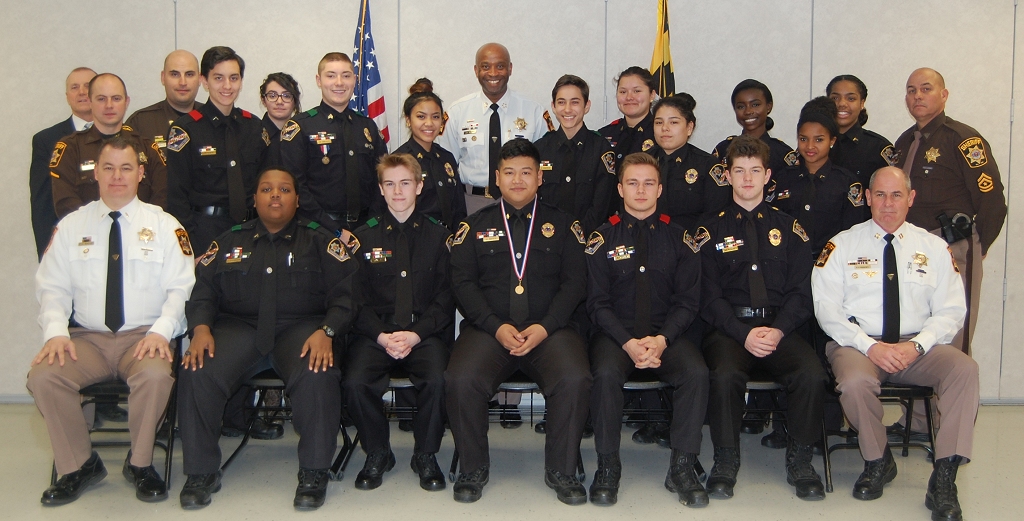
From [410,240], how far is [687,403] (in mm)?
1585

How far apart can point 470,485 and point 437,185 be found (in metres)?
1.75

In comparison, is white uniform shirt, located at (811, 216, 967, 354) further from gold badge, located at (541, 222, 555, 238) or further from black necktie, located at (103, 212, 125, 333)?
black necktie, located at (103, 212, 125, 333)

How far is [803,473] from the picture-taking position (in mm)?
3479

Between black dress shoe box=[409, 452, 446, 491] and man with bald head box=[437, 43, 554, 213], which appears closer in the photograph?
black dress shoe box=[409, 452, 446, 491]

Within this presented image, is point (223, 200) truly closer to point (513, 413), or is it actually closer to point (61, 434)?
point (61, 434)

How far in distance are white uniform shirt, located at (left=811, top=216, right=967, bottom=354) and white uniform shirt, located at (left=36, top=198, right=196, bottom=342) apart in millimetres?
3135

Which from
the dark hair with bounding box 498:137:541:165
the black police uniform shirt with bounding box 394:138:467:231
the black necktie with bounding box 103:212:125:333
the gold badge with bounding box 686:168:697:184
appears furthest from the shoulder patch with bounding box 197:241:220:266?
the gold badge with bounding box 686:168:697:184

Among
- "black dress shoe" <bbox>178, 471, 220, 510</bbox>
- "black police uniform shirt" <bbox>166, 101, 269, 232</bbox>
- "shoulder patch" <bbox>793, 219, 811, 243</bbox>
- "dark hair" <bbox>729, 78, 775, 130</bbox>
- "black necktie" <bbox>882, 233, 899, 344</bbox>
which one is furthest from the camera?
"dark hair" <bbox>729, 78, 775, 130</bbox>

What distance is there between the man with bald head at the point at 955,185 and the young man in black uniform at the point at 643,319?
1.67m

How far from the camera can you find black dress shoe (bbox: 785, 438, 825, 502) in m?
3.40

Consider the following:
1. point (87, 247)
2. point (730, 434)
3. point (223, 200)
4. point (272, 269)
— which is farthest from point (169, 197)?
point (730, 434)

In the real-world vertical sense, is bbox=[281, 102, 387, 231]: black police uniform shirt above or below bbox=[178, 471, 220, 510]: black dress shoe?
above

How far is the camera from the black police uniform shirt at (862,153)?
4539mm

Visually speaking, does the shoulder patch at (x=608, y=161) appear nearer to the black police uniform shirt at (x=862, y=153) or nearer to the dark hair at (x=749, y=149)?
the dark hair at (x=749, y=149)
